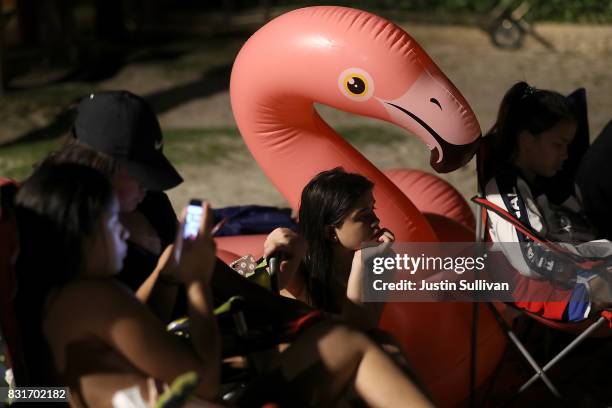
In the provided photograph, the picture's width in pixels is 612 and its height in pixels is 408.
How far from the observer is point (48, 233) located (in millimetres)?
2219

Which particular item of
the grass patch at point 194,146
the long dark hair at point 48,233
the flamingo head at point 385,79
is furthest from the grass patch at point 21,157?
the long dark hair at point 48,233

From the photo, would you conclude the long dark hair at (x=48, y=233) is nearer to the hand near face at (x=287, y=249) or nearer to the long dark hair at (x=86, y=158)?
the long dark hair at (x=86, y=158)

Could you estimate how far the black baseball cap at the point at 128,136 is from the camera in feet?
8.52

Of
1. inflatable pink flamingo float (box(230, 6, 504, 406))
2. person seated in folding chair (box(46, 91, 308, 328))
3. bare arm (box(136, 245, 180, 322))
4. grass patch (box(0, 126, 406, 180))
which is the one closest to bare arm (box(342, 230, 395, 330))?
person seated in folding chair (box(46, 91, 308, 328))

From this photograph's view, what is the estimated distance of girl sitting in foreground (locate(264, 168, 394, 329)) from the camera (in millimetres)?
2957

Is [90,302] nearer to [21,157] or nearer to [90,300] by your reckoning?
[90,300]

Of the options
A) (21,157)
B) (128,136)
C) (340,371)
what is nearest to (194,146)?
(21,157)

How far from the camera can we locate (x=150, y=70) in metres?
11.1

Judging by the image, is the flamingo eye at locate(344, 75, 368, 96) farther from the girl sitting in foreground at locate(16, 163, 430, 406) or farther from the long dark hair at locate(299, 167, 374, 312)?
the girl sitting in foreground at locate(16, 163, 430, 406)

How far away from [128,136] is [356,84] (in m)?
0.93

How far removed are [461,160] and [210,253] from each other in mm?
1202

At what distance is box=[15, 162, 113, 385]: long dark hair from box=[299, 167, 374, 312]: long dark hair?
91 cm

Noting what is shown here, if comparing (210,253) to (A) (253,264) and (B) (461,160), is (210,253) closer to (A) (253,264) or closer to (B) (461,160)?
(A) (253,264)

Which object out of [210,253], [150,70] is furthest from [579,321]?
[150,70]
